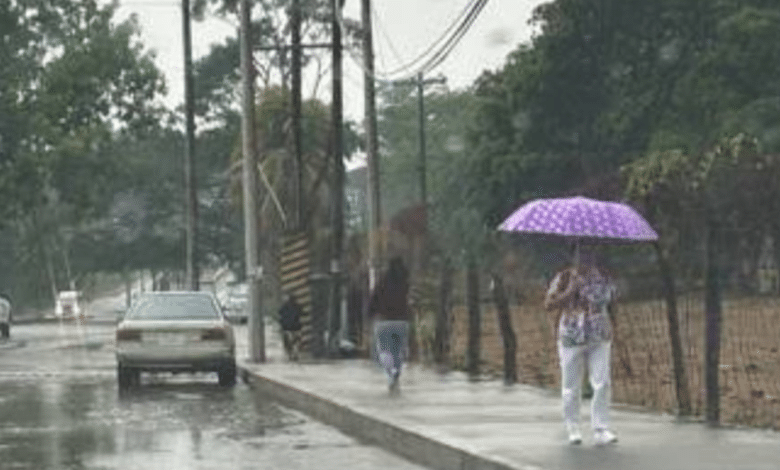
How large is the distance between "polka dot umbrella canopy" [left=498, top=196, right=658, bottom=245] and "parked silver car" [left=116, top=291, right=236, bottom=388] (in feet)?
38.0

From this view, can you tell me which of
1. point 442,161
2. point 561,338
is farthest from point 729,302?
point 442,161

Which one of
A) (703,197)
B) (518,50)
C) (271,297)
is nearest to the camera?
(703,197)

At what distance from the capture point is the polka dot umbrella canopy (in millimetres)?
11188

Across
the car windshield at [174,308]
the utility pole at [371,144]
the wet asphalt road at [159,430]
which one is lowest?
the wet asphalt road at [159,430]

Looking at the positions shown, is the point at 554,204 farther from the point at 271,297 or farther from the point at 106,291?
the point at 106,291

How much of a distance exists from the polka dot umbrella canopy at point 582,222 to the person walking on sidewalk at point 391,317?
6.12 metres

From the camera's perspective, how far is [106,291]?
612 feet

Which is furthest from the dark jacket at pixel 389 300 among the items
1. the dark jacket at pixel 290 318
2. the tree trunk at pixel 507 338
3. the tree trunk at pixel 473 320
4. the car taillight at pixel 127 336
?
the dark jacket at pixel 290 318

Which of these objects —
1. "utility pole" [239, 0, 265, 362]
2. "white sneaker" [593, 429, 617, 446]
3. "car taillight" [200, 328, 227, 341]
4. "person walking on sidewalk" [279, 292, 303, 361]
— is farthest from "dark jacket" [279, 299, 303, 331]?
"white sneaker" [593, 429, 617, 446]

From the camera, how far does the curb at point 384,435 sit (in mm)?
11312

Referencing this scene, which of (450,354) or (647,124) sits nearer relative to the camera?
(450,354)

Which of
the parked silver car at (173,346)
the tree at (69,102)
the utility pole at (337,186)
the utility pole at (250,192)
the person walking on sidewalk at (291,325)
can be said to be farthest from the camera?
the tree at (69,102)

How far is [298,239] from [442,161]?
8131 cm

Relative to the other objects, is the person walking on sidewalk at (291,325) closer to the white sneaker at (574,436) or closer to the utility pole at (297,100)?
the utility pole at (297,100)
